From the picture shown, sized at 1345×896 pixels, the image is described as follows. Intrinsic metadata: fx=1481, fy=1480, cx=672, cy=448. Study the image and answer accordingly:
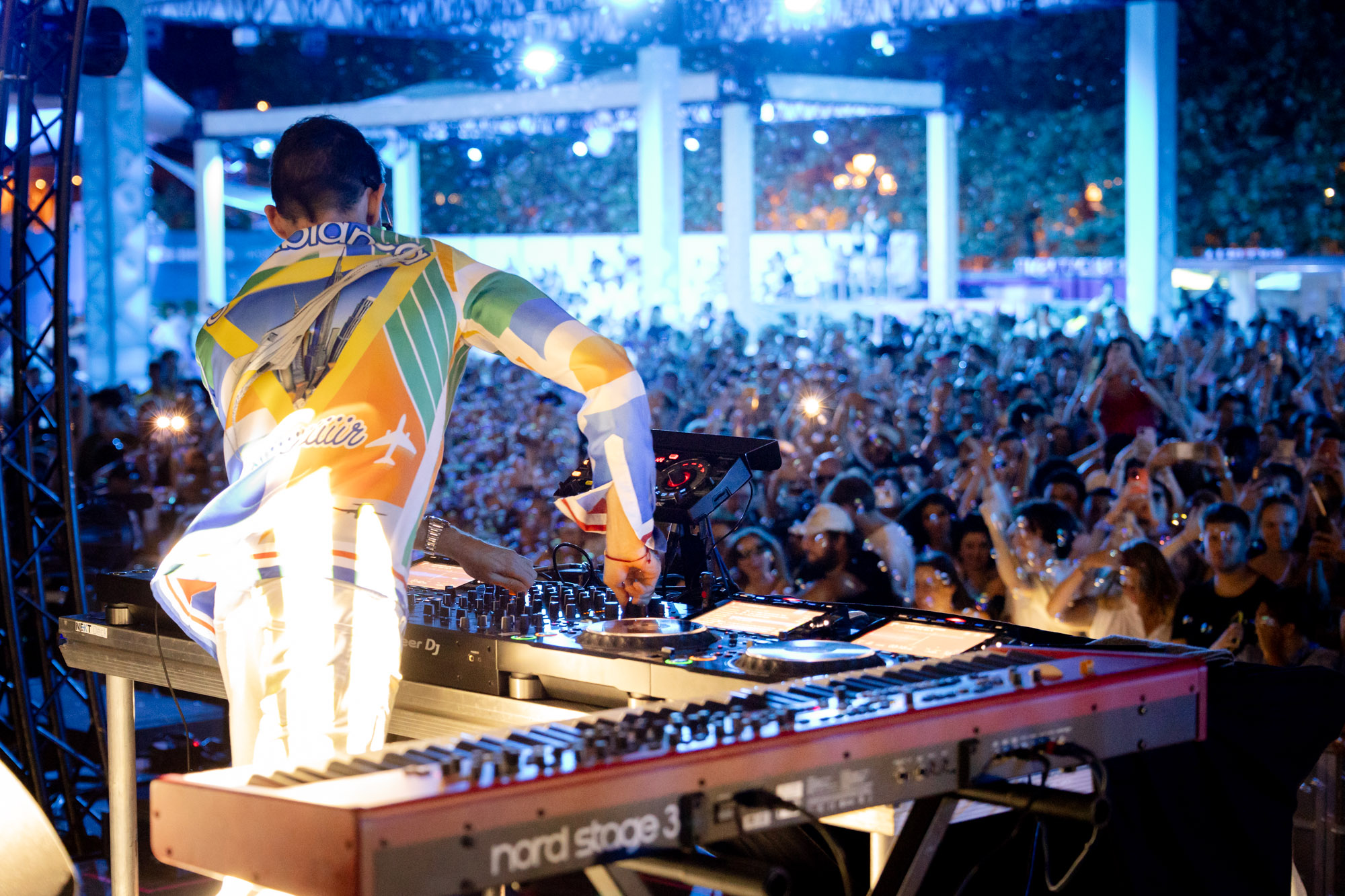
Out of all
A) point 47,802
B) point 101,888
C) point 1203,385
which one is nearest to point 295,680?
point 101,888

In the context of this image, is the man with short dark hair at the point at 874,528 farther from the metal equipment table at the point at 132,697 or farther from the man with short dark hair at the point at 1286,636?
A: the metal equipment table at the point at 132,697

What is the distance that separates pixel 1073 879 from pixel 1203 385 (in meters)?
8.09

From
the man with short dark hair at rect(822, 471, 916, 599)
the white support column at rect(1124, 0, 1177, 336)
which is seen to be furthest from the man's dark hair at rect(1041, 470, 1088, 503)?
the white support column at rect(1124, 0, 1177, 336)

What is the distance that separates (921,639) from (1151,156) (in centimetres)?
1323

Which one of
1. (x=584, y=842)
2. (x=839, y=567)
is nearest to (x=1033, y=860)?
(x=584, y=842)

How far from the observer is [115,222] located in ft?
44.6

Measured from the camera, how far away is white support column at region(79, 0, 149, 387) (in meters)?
13.6

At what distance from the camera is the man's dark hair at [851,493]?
17.7 feet

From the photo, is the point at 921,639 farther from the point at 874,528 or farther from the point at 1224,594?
the point at 874,528

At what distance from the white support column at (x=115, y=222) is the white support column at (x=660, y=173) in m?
5.15

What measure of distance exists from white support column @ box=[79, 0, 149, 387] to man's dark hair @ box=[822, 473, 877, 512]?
32.7 ft

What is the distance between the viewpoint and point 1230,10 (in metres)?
22.5

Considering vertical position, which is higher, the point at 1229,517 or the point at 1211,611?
the point at 1229,517

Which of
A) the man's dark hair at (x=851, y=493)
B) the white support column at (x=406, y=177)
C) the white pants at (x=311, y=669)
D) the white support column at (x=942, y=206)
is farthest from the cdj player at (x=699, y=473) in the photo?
the white support column at (x=942, y=206)
